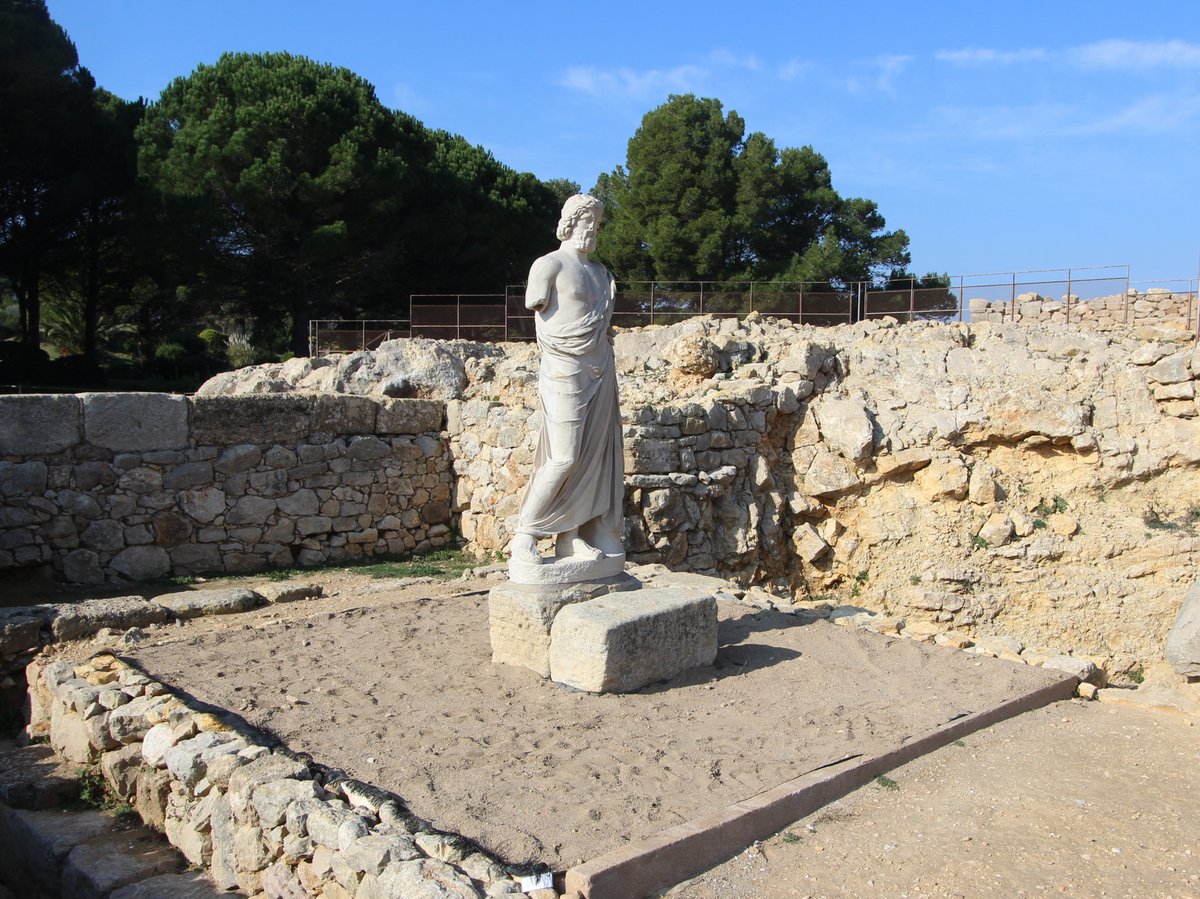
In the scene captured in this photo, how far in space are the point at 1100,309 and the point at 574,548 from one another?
46.8ft

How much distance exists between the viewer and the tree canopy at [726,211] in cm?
2431

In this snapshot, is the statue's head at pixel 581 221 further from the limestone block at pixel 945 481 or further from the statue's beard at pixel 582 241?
the limestone block at pixel 945 481

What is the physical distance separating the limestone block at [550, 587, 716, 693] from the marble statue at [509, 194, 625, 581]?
0.42 metres

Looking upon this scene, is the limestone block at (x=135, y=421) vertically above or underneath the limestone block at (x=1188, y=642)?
above

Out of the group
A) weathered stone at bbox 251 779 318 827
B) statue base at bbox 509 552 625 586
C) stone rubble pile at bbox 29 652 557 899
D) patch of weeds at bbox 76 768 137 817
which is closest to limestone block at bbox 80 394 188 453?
stone rubble pile at bbox 29 652 557 899

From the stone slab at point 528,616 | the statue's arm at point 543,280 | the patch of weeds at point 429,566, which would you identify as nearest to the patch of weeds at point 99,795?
the stone slab at point 528,616

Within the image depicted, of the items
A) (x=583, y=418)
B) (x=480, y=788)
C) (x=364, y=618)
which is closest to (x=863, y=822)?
(x=480, y=788)

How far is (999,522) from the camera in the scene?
378 inches

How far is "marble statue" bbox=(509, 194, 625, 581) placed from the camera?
530cm

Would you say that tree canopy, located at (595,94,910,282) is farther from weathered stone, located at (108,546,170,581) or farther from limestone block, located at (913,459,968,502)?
weathered stone, located at (108,546,170,581)

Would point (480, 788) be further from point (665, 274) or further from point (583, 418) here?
point (665, 274)

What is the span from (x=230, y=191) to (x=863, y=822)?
20.7 meters

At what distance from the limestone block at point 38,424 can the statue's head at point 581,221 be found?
4.52m

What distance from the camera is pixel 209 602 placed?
6.45 meters
